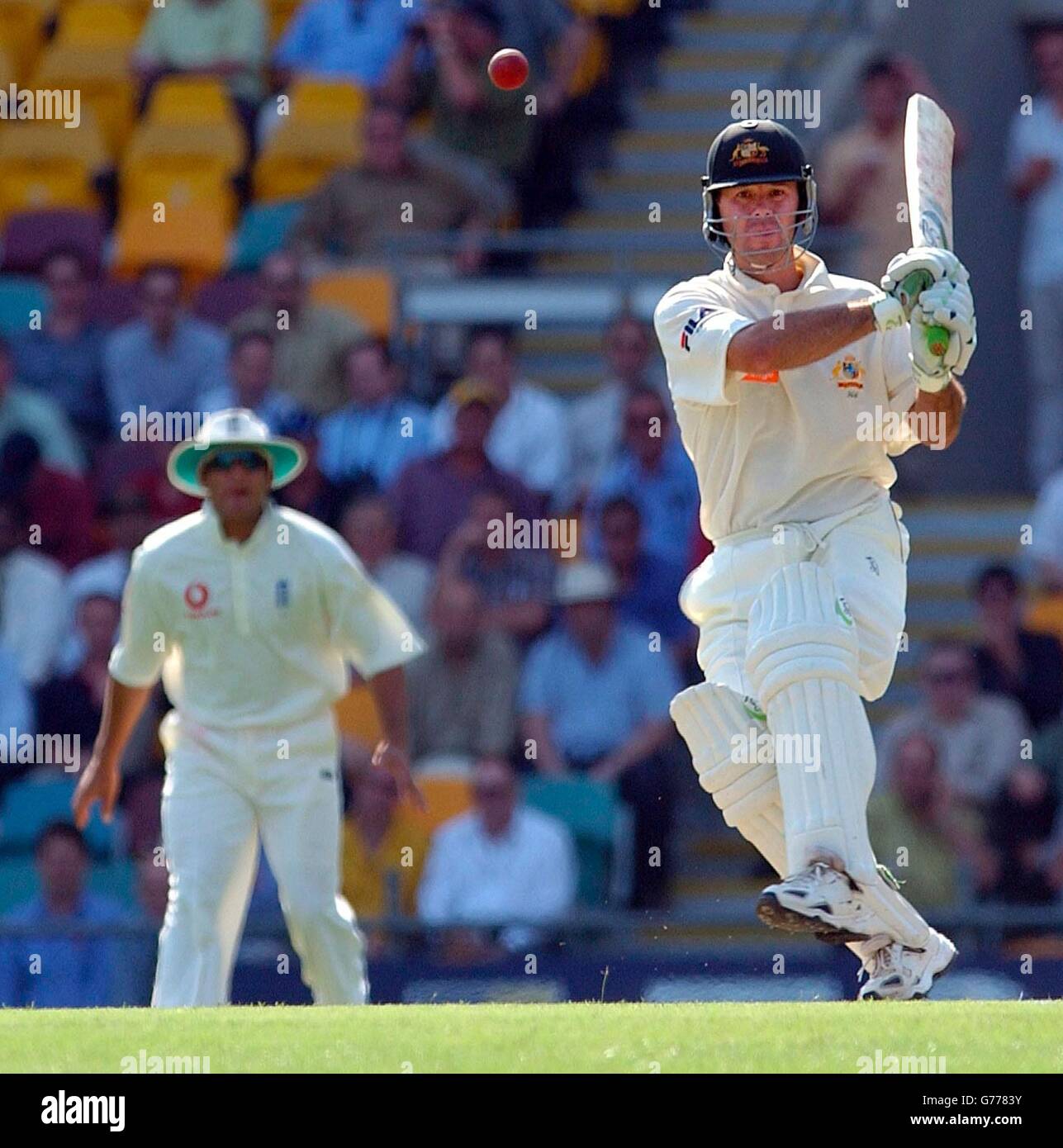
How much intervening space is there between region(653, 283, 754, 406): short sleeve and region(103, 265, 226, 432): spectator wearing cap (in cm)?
643

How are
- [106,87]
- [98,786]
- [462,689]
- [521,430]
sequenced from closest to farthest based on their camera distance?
1. [98,786]
2. [462,689]
3. [521,430]
4. [106,87]

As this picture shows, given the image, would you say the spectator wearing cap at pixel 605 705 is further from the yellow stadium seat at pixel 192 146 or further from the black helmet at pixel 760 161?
the black helmet at pixel 760 161

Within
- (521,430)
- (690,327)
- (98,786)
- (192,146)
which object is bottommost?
(98,786)

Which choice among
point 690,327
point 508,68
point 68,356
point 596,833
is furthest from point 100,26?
point 690,327

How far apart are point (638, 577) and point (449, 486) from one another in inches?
37.3

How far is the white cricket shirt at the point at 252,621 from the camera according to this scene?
30.3ft

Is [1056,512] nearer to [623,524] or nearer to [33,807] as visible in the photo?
[623,524]

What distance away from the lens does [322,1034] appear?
20.7 ft

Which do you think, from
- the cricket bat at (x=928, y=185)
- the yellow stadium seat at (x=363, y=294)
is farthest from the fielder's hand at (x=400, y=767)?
the yellow stadium seat at (x=363, y=294)

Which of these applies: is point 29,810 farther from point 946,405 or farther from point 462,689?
point 946,405

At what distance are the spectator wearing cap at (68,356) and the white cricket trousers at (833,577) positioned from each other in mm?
6758

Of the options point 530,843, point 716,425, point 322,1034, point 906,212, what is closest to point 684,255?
point 906,212

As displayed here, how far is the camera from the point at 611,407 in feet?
42.4

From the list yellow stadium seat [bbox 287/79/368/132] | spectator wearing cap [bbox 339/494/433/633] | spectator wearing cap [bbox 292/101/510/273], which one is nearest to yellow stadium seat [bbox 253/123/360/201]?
yellow stadium seat [bbox 287/79/368/132]
